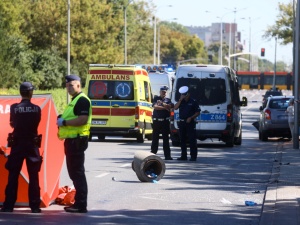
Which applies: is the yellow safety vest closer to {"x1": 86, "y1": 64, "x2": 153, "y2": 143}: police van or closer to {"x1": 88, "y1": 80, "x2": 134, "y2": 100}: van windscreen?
{"x1": 86, "y1": 64, "x2": 153, "y2": 143}: police van

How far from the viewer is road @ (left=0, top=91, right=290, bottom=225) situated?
12992mm

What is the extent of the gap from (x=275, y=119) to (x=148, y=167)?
1841 cm

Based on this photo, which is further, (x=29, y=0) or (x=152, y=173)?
(x=29, y=0)

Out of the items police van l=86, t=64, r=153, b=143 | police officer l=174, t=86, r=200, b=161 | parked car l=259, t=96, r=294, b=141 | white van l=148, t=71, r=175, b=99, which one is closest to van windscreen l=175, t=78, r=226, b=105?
police van l=86, t=64, r=153, b=143

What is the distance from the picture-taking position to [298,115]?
30.3 m

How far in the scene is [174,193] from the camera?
1628 centimetres

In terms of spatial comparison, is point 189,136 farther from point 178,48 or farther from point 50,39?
point 178,48

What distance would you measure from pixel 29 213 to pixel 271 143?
22895 mm

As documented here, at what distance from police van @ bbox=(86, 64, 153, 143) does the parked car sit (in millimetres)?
5849

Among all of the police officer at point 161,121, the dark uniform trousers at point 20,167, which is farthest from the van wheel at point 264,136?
the dark uniform trousers at point 20,167

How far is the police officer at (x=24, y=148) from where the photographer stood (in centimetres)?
1309

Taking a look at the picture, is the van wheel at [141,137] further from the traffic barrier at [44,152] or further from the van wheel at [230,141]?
the traffic barrier at [44,152]

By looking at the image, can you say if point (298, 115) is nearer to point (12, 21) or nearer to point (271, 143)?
point (271, 143)

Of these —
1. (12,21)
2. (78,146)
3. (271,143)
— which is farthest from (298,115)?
(12,21)
